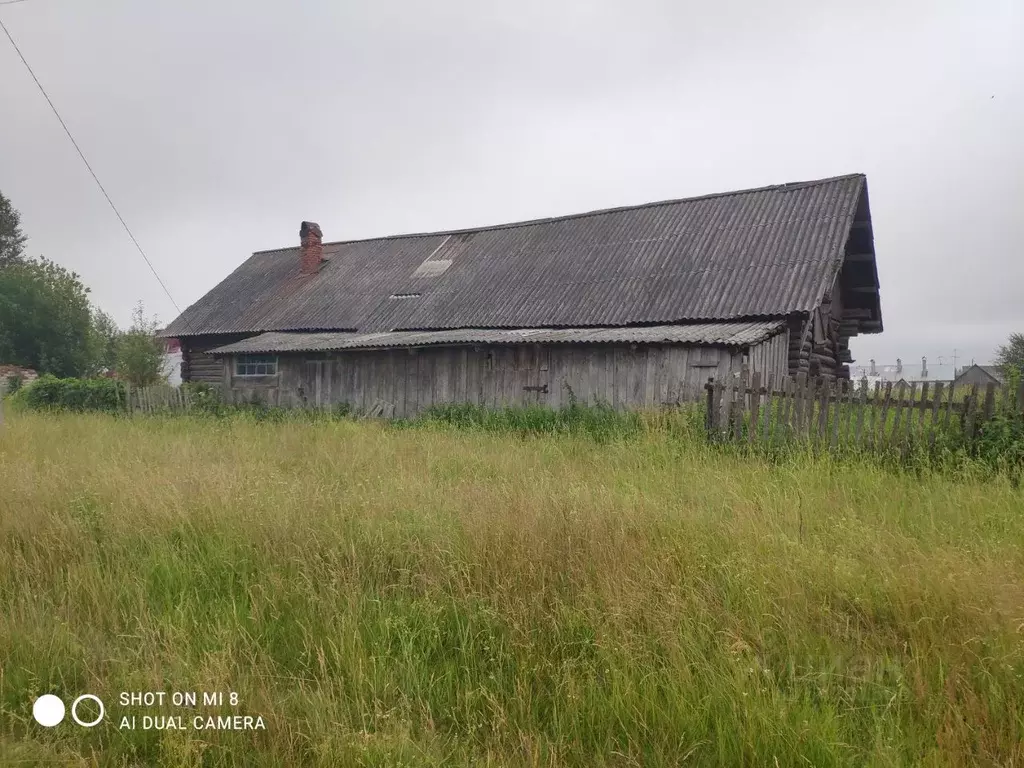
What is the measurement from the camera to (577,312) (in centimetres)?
1513

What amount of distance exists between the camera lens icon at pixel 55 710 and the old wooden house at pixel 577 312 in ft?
32.5

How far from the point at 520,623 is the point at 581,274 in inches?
581

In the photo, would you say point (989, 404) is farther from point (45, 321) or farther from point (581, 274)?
point (45, 321)

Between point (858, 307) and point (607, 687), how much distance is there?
17.6m

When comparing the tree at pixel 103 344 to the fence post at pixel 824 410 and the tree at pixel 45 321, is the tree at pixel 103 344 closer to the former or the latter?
the tree at pixel 45 321

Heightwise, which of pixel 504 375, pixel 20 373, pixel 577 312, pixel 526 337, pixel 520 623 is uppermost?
pixel 577 312

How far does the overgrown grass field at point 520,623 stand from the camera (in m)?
2.20

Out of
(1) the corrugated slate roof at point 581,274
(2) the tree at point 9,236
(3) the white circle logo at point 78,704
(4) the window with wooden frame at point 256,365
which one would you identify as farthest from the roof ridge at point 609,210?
(2) the tree at point 9,236

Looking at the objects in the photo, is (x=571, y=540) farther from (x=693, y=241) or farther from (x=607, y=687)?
(x=693, y=241)

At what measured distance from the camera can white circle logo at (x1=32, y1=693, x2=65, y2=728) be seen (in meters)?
2.36

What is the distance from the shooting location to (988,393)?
6.46 meters

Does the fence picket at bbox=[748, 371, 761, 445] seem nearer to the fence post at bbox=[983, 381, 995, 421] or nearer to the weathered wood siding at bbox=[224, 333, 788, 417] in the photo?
the fence post at bbox=[983, 381, 995, 421]

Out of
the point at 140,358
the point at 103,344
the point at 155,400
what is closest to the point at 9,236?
the point at 103,344

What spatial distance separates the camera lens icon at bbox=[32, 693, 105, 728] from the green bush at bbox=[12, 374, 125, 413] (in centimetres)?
1592
